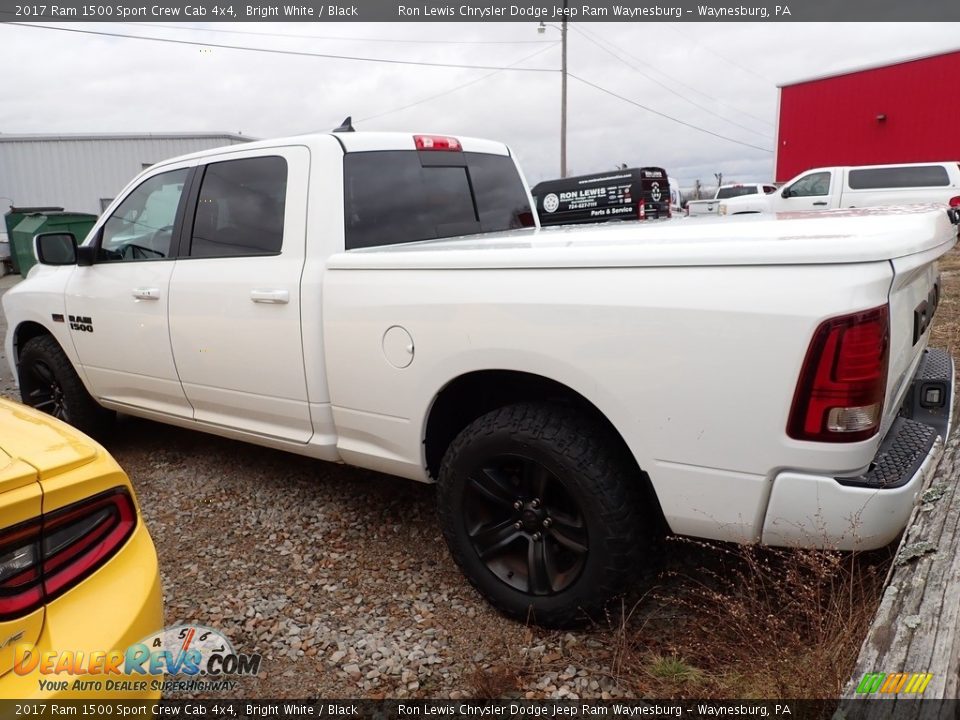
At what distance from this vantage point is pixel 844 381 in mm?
1795

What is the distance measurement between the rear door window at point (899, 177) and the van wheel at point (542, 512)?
1696 cm

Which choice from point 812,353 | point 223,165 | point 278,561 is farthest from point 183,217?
point 812,353

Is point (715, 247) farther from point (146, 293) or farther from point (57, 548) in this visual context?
point (146, 293)

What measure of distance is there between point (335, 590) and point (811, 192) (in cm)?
1720

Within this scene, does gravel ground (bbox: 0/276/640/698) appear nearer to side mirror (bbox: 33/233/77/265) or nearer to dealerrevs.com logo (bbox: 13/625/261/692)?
dealerrevs.com logo (bbox: 13/625/261/692)

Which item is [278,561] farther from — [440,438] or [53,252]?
[53,252]

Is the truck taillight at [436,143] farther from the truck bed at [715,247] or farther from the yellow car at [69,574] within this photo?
the yellow car at [69,574]

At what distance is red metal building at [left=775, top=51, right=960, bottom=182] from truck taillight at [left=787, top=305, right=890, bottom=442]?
2472 centimetres

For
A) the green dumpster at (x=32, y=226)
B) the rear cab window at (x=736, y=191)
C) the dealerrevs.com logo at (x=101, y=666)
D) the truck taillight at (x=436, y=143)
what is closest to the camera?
the dealerrevs.com logo at (x=101, y=666)

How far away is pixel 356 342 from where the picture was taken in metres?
2.78

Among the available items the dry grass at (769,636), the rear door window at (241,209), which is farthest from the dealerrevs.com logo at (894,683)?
the rear door window at (241,209)

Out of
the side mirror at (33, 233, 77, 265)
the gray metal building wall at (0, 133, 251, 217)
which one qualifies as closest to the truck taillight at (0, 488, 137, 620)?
the side mirror at (33, 233, 77, 265)

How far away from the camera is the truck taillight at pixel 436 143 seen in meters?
3.58

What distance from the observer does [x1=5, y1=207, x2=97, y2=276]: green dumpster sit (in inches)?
646
